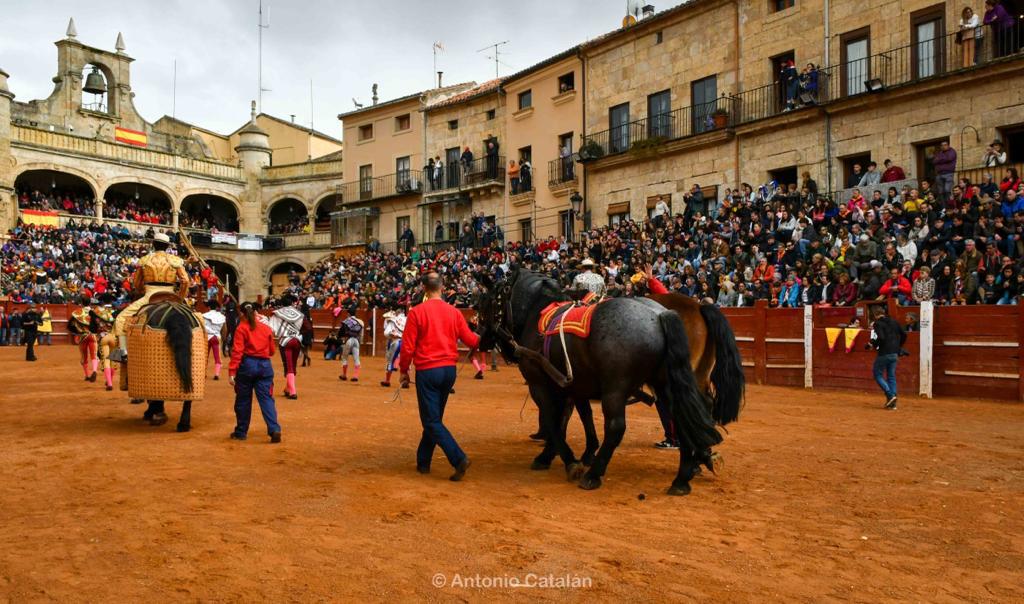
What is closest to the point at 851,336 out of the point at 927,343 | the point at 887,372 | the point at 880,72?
the point at 927,343

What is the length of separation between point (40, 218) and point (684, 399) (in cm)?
4226

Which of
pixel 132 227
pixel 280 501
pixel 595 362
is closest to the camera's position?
pixel 280 501

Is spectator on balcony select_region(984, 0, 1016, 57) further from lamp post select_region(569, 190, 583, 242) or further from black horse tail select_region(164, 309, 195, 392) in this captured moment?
black horse tail select_region(164, 309, 195, 392)

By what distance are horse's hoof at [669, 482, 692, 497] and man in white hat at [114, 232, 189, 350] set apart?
6.86 m

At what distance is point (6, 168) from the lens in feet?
126

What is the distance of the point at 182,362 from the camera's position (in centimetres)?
889

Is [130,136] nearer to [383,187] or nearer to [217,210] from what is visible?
[217,210]

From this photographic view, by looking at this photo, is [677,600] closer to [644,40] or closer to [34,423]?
[34,423]

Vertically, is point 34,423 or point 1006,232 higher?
point 1006,232

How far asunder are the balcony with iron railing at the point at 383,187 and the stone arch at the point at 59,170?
44.3 ft

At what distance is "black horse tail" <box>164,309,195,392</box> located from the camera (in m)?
8.90

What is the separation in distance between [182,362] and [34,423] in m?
2.53

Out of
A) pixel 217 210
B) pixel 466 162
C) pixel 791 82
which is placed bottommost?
pixel 217 210

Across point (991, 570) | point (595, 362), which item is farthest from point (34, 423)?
point (991, 570)
